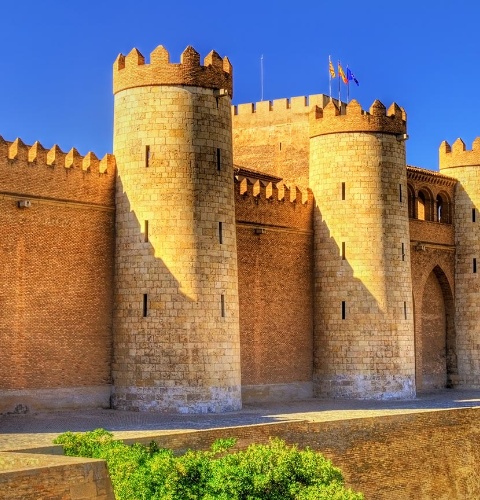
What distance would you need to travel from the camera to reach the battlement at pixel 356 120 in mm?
32062

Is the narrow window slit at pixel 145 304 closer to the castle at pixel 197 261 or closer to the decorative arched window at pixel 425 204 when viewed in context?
the castle at pixel 197 261

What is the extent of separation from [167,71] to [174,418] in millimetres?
8352

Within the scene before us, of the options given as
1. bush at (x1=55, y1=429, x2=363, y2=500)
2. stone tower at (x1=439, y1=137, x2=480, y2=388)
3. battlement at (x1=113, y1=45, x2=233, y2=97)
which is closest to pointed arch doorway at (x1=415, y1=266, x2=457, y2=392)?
stone tower at (x1=439, y1=137, x2=480, y2=388)

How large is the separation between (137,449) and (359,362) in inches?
580

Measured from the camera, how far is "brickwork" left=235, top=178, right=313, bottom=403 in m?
29.8

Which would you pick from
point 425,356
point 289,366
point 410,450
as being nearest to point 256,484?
point 410,450

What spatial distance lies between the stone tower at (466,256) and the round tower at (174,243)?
522 inches

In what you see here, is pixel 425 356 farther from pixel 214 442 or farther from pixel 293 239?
pixel 214 442

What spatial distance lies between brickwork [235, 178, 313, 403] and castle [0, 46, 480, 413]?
52 mm

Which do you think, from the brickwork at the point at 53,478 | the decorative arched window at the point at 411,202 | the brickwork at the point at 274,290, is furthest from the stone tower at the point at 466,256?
the brickwork at the point at 53,478

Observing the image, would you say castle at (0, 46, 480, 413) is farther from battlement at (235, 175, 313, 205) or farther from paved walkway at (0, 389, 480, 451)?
paved walkway at (0, 389, 480, 451)

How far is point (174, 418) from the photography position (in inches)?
960

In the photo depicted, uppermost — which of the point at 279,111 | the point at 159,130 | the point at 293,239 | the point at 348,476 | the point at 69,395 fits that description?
the point at 279,111

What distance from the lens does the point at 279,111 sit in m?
36.8
